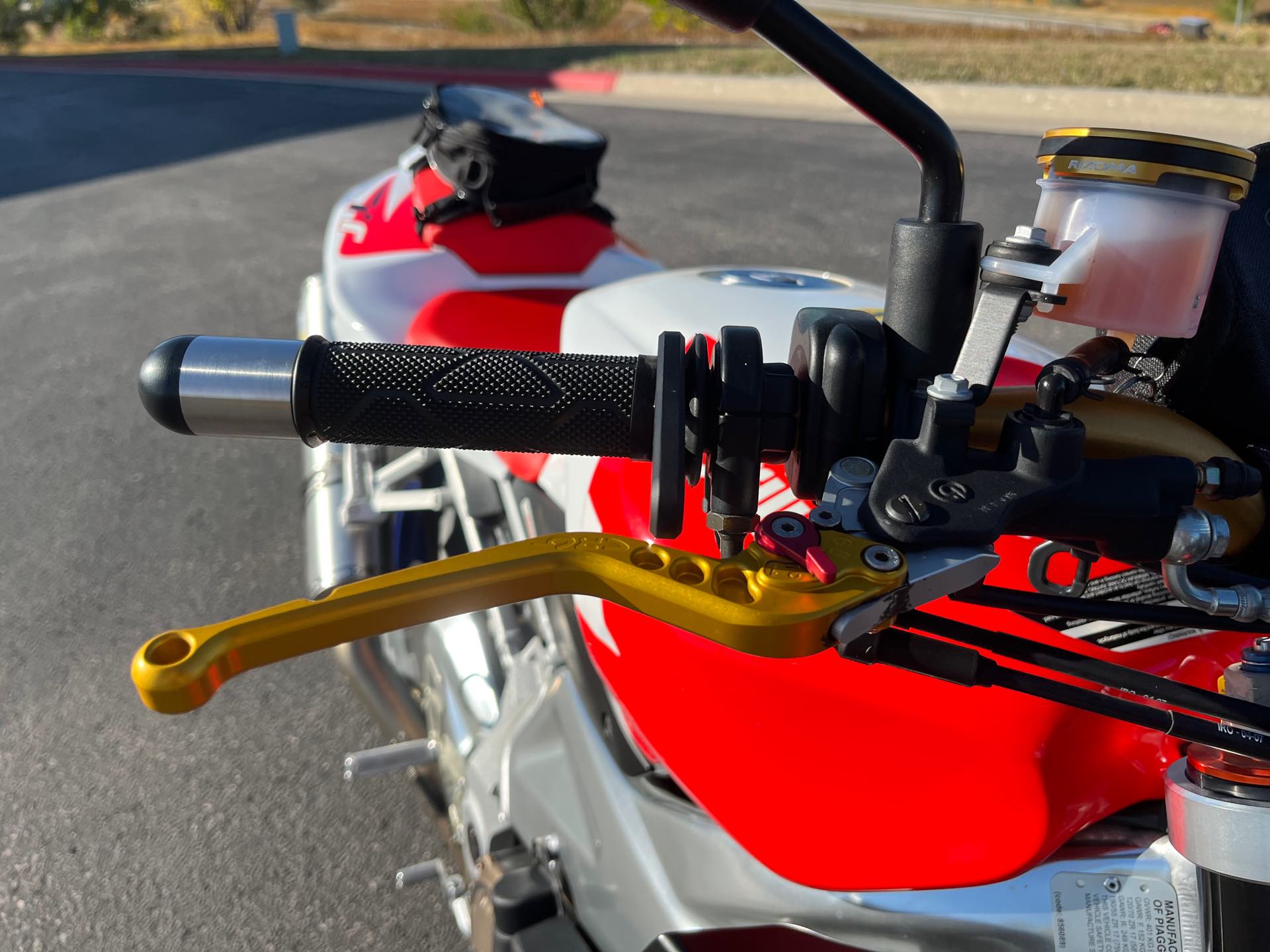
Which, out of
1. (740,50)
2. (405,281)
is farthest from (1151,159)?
(740,50)

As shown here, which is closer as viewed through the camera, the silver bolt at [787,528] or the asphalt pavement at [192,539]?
the silver bolt at [787,528]

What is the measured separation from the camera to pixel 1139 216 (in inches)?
26.0

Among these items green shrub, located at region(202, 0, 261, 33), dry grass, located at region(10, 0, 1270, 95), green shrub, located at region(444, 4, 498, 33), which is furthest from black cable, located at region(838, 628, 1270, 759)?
green shrub, located at region(202, 0, 261, 33)

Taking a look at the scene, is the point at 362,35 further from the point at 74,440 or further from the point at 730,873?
the point at 730,873

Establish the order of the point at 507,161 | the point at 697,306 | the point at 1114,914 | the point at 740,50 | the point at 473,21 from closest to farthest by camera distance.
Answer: the point at 1114,914
the point at 697,306
the point at 507,161
the point at 740,50
the point at 473,21

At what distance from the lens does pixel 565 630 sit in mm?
1468

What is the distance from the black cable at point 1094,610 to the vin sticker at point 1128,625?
0.45 ft

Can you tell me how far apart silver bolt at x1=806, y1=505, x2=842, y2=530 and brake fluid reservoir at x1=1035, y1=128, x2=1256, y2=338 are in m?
0.20

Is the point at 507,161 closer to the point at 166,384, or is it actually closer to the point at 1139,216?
→ the point at 166,384

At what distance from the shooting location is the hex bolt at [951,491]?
64 cm

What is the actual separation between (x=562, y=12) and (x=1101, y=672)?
74.6 ft

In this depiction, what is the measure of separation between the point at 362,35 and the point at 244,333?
2137 centimetres

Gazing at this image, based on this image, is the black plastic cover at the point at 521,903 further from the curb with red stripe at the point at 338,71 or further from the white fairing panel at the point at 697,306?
the curb with red stripe at the point at 338,71

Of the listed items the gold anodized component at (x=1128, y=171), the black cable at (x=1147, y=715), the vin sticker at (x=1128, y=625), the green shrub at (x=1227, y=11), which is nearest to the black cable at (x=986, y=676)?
the black cable at (x=1147, y=715)
